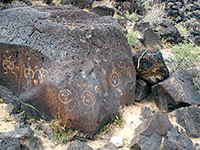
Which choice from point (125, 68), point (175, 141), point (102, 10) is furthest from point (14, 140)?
point (102, 10)

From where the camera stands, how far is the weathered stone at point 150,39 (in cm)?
578

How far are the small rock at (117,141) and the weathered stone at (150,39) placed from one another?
3488 millimetres

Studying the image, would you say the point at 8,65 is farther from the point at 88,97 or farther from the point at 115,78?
the point at 115,78

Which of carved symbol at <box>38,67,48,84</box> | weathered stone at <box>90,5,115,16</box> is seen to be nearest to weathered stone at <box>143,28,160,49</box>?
weathered stone at <box>90,5,115,16</box>

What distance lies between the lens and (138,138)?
264cm

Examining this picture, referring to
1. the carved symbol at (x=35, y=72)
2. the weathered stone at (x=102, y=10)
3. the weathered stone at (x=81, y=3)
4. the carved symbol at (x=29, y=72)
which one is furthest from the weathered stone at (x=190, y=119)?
the weathered stone at (x=81, y=3)

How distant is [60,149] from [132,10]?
6690mm

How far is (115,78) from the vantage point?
10.9 feet

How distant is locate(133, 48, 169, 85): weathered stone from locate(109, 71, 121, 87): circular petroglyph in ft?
2.33

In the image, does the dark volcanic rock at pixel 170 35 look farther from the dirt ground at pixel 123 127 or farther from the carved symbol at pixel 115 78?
the carved symbol at pixel 115 78

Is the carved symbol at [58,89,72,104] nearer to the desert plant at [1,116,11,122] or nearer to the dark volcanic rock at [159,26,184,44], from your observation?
the desert plant at [1,116,11,122]

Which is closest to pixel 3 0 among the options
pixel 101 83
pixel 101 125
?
pixel 101 83

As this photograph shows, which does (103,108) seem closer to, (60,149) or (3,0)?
(60,149)

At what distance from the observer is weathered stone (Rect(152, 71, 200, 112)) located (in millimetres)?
3529
